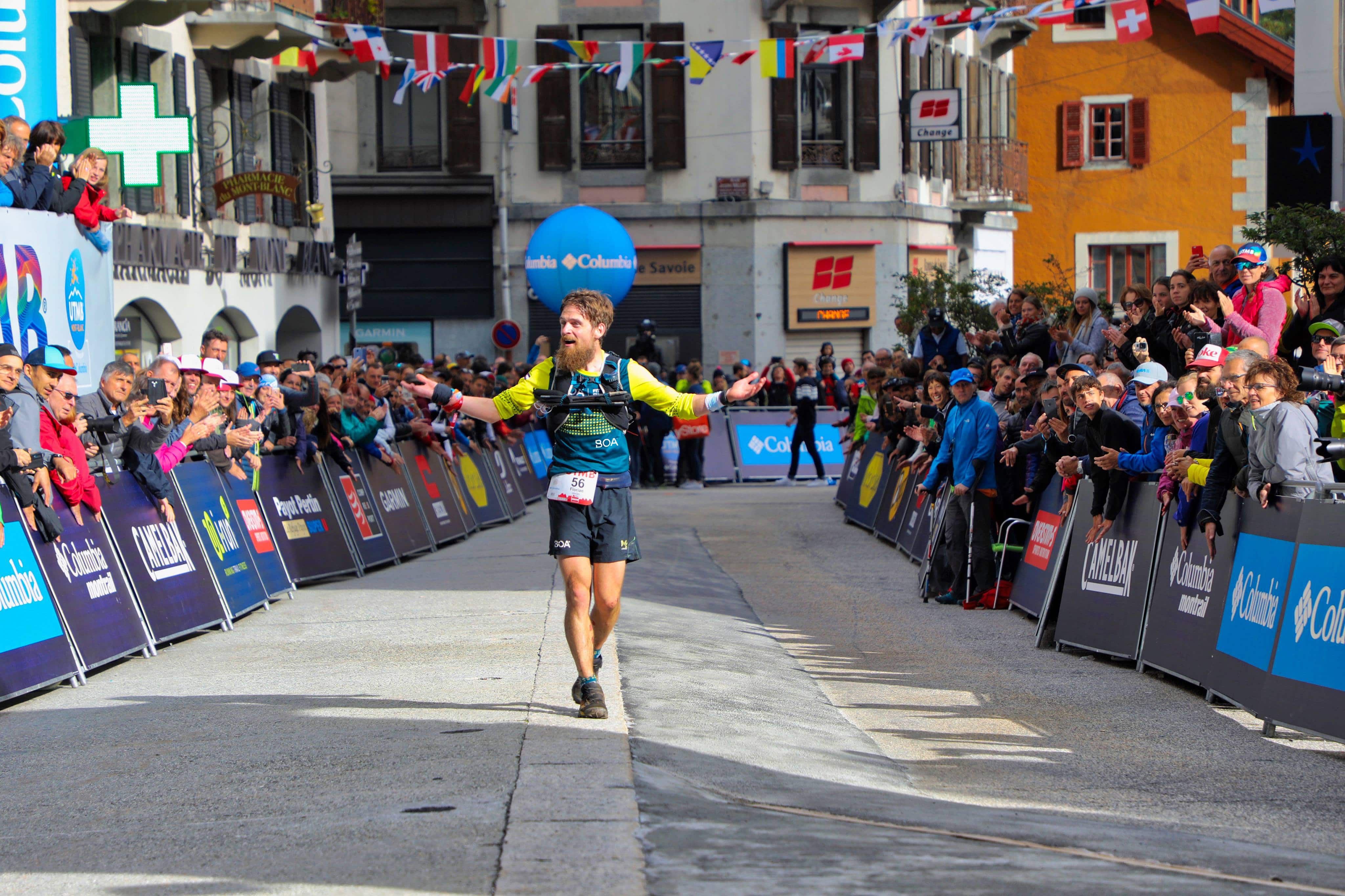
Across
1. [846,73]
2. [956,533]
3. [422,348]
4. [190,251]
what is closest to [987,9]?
[956,533]

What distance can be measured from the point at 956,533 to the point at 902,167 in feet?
76.2

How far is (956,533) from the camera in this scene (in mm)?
13742

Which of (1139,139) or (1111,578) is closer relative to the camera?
(1111,578)

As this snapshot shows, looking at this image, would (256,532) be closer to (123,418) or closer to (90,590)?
(123,418)

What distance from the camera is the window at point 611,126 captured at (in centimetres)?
3500

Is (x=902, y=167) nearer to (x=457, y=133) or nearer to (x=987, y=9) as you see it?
(x=457, y=133)

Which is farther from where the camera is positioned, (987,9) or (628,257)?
(628,257)

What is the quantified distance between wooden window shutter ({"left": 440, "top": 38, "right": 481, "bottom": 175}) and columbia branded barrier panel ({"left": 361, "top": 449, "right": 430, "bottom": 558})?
17.8 m

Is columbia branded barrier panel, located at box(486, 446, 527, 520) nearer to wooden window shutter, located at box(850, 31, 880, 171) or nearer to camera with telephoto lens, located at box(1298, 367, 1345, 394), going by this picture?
camera with telephoto lens, located at box(1298, 367, 1345, 394)

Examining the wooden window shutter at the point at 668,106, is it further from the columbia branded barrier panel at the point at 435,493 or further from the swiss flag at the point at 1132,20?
the columbia branded barrier panel at the point at 435,493

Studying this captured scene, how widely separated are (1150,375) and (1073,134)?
3174cm

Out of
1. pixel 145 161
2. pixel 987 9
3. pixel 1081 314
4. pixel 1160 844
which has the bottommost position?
pixel 1160 844

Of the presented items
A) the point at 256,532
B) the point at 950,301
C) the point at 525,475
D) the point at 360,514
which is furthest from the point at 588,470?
the point at 950,301

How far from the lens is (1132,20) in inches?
746
